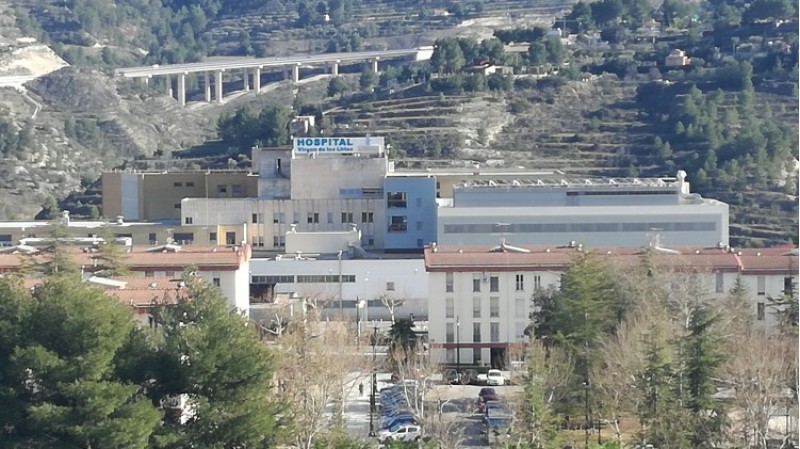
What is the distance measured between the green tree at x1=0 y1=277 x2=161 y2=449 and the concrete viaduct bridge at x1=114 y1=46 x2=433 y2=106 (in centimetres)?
7471

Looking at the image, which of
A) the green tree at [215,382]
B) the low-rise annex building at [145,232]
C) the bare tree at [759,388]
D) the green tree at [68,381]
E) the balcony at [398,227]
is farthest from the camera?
the balcony at [398,227]

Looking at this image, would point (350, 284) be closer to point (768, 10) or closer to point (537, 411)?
point (537, 411)

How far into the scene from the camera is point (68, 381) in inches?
1210

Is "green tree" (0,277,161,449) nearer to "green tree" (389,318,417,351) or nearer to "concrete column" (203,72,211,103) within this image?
"green tree" (389,318,417,351)

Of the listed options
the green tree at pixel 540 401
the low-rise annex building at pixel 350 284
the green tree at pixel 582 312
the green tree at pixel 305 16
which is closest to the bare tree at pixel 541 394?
the green tree at pixel 540 401

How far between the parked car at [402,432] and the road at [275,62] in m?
71.1

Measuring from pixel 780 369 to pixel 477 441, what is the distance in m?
5.18

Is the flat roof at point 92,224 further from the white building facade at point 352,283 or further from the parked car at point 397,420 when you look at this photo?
the parked car at point 397,420

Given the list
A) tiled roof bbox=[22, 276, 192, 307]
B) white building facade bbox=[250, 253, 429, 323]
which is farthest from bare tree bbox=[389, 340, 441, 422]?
white building facade bbox=[250, 253, 429, 323]

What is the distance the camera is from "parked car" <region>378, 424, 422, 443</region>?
3488 centimetres

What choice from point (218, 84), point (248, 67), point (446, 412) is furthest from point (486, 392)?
point (248, 67)

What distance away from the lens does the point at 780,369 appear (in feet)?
109

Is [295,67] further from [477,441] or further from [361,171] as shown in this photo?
[477,441]

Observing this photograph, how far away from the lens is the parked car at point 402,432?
3488 cm
